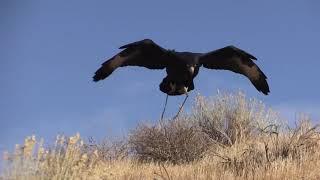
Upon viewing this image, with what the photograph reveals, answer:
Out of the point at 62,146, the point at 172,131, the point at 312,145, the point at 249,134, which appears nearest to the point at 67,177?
the point at 62,146

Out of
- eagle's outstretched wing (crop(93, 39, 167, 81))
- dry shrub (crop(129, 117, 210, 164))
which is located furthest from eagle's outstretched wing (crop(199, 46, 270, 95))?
dry shrub (crop(129, 117, 210, 164))

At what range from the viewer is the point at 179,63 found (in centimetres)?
1292

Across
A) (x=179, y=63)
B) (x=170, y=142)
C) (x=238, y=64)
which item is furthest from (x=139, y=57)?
(x=170, y=142)

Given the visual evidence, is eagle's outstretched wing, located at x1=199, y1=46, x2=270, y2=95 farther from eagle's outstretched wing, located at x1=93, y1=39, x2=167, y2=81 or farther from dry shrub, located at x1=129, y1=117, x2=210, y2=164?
dry shrub, located at x1=129, y1=117, x2=210, y2=164

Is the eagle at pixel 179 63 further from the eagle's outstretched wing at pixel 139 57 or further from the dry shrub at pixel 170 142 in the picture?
the dry shrub at pixel 170 142

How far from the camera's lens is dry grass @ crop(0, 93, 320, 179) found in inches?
395

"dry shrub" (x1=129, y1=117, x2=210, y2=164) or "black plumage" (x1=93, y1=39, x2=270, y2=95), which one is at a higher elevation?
"black plumage" (x1=93, y1=39, x2=270, y2=95)

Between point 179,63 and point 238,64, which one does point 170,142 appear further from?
point 179,63

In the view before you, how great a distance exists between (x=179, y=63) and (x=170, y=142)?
17.8 ft

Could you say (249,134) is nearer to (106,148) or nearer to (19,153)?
(106,148)

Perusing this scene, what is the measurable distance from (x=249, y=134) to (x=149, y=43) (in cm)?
676

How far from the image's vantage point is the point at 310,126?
1473 cm

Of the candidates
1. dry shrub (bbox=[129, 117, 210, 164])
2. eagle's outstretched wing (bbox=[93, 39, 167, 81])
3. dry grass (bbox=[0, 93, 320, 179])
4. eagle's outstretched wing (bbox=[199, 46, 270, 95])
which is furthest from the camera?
dry shrub (bbox=[129, 117, 210, 164])

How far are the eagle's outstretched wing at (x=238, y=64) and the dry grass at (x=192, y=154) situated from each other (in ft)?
3.11
